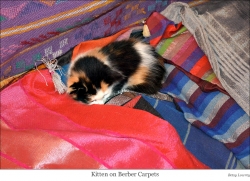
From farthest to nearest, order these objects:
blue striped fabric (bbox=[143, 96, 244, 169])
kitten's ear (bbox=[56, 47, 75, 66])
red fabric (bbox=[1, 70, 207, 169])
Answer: kitten's ear (bbox=[56, 47, 75, 66]) < blue striped fabric (bbox=[143, 96, 244, 169]) < red fabric (bbox=[1, 70, 207, 169])

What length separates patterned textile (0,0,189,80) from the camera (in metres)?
1.21

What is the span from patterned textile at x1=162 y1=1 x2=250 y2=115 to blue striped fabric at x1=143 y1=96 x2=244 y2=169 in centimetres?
17

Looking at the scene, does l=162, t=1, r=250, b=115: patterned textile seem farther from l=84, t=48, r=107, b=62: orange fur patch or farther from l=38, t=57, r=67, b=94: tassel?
l=38, t=57, r=67, b=94: tassel

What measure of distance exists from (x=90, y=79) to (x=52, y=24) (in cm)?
24

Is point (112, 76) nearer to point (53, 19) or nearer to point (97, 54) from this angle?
point (97, 54)

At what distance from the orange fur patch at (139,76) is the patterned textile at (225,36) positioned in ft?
0.79

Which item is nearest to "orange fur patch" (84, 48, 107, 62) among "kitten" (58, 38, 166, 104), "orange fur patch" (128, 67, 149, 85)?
"kitten" (58, 38, 166, 104)

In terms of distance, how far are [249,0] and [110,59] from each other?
0.68 metres

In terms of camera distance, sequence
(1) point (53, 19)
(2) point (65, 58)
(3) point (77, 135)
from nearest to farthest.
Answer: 1. (3) point (77, 135)
2. (1) point (53, 19)
3. (2) point (65, 58)

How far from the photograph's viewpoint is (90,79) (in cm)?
129

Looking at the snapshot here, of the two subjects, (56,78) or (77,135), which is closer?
(77,135)

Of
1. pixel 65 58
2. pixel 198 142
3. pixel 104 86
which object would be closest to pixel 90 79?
pixel 104 86

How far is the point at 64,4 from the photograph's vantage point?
1.26 m
